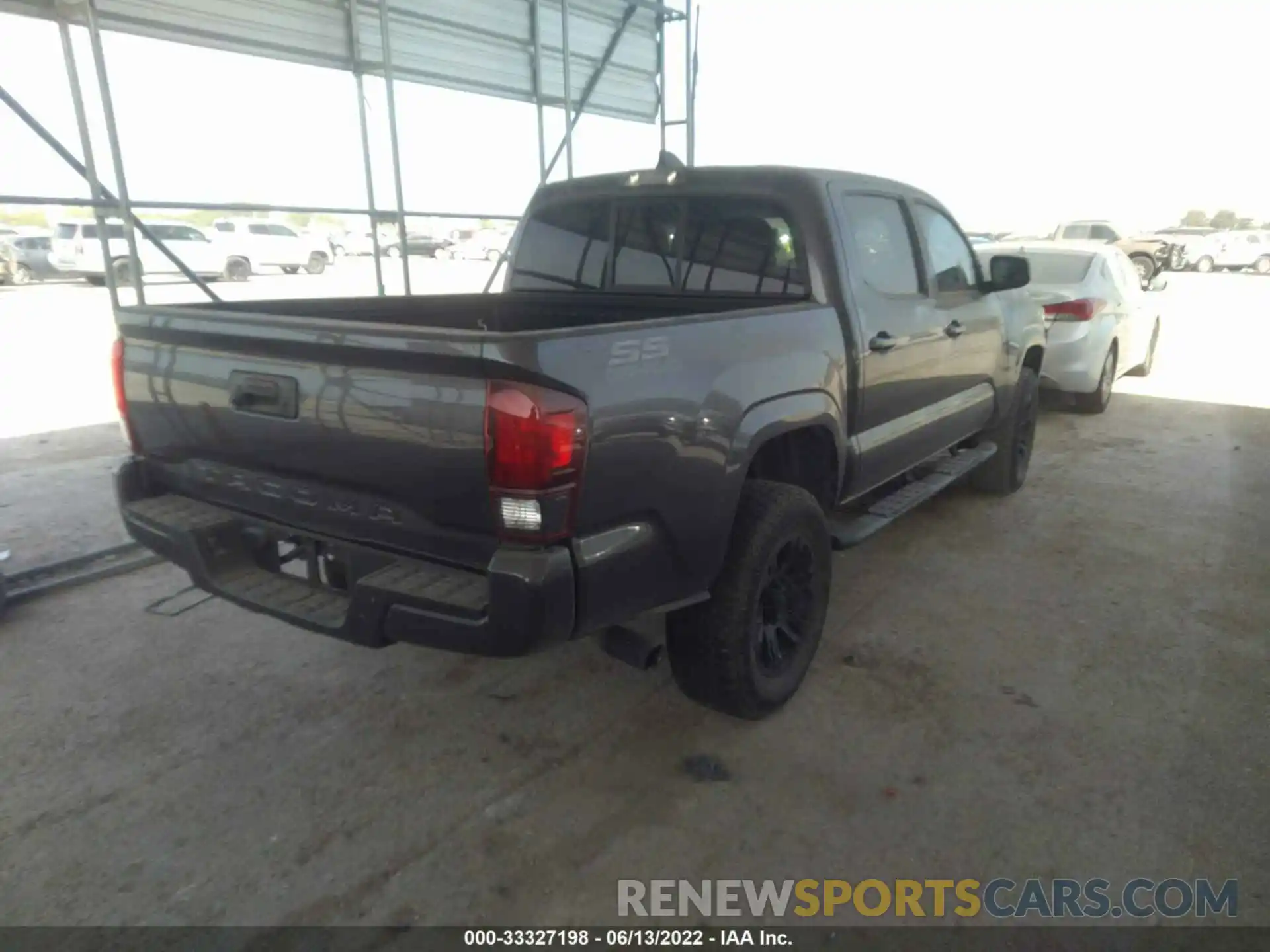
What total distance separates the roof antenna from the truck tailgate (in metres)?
1.80

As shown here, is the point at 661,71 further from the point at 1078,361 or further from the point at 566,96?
the point at 1078,361

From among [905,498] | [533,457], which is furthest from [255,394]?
[905,498]

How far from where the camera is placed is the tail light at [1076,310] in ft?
23.6

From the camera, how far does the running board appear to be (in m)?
3.49

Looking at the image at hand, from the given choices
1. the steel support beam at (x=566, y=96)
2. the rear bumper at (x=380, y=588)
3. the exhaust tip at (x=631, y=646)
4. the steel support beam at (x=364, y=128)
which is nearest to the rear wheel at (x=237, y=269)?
the steel support beam at (x=566, y=96)

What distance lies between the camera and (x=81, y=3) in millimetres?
4812

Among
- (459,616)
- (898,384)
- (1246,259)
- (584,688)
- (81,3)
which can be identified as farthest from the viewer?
(1246,259)

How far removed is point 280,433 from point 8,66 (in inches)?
162

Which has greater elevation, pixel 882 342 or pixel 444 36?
pixel 444 36

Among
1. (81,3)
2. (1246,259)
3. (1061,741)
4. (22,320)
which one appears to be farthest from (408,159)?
(1246,259)

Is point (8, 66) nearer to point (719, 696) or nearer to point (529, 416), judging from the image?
point (529, 416)

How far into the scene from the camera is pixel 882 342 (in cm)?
355

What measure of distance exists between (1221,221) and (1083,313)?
217 ft

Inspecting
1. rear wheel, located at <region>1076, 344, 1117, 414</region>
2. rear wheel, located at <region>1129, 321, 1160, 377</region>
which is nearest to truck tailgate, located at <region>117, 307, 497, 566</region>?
rear wheel, located at <region>1076, 344, 1117, 414</region>
